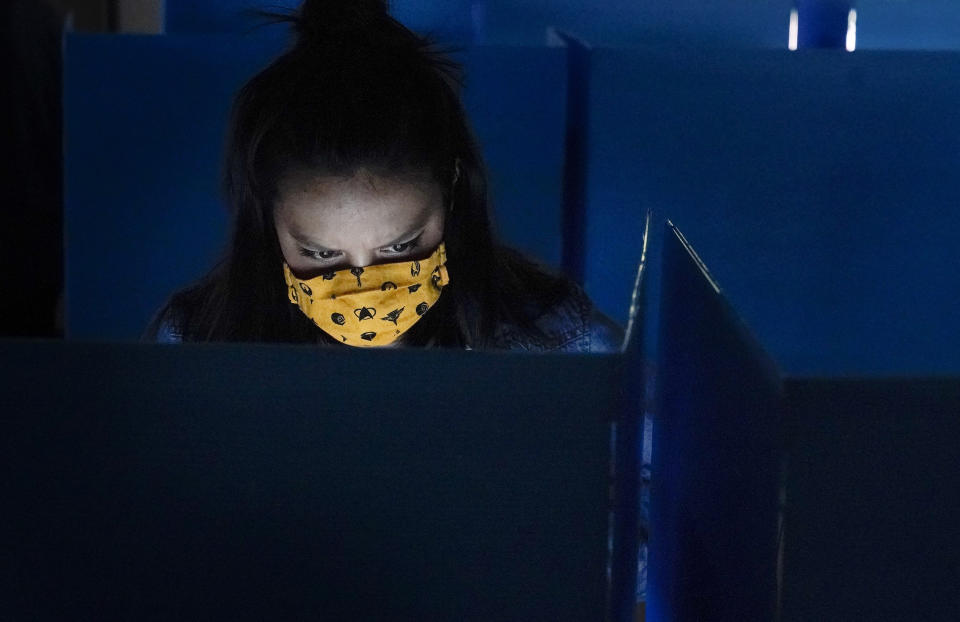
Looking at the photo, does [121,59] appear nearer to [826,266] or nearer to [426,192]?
[426,192]

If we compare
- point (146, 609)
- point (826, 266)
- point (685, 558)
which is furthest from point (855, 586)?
point (826, 266)

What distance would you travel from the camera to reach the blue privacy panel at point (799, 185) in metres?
1.67

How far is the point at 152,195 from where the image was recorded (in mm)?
1670

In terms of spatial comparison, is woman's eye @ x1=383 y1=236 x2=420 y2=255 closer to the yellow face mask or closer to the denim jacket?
the yellow face mask

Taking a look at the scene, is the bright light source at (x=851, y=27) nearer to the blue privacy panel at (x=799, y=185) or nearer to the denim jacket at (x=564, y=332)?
the blue privacy panel at (x=799, y=185)

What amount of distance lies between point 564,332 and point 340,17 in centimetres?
56

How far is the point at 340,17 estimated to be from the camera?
4.74 ft

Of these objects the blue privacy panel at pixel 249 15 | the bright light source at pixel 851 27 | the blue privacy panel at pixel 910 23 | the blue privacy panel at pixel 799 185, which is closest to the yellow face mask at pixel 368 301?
the blue privacy panel at pixel 799 185

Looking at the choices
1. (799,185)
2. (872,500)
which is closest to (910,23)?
(799,185)

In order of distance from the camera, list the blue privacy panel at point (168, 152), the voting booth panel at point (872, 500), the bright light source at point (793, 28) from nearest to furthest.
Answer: the voting booth panel at point (872, 500), the blue privacy panel at point (168, 152), the bright light source at point (793, 28)

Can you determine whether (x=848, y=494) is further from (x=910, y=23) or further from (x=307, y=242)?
(x=910, y=23)

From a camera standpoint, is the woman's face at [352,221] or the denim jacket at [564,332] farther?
the denim jacket at [564,332]

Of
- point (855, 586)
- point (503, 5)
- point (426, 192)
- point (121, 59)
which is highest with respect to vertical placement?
point (503, 5)

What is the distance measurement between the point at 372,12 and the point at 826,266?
877 millimetres
